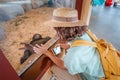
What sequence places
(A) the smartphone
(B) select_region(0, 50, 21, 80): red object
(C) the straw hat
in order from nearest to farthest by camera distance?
(B) select_region(0, 50, 21, 80): red object < (C) the straw hat < (A) the smartphone

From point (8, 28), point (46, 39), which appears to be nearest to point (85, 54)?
point (46, 39)

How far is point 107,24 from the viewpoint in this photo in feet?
12.3

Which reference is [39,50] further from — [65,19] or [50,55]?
[65,19]

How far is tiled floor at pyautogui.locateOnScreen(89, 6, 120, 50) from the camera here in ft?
9.95

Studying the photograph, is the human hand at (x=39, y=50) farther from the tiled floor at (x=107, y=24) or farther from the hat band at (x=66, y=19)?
the tiled floor at (x=107, y=24)

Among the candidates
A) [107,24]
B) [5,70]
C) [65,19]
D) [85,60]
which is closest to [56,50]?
[65,19]

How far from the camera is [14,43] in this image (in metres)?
1.24

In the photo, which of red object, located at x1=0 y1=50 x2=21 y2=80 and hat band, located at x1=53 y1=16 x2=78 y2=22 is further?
hat band, located at x1=53 y1=16 x2=78 y2=22

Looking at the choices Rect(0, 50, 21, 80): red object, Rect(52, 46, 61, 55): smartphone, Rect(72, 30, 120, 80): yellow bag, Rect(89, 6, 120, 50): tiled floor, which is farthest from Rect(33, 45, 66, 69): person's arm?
Rect(89, 6, 120, 50): tiled floor

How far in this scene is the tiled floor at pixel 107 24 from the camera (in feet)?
9.95

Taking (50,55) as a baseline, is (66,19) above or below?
above

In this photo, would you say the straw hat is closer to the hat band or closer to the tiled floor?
the hat band

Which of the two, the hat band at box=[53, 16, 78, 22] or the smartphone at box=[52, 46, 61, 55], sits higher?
the hat band at box=[53, 16, 78, 22]

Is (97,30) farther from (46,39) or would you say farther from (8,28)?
(8,28)
